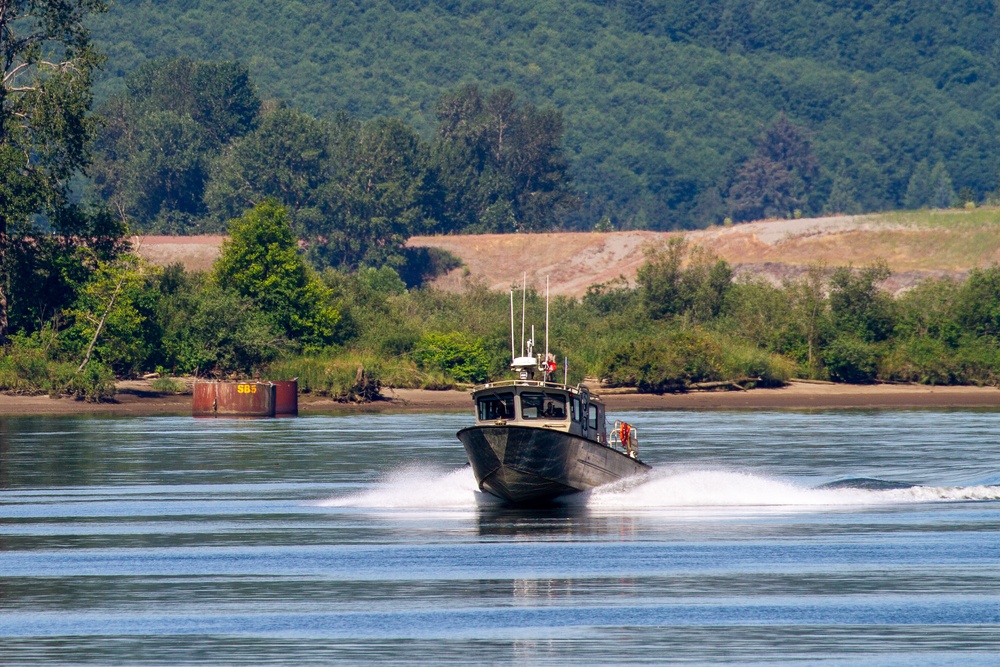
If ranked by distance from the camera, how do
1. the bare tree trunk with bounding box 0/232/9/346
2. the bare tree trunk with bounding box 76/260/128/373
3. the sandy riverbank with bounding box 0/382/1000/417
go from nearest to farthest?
the sandy riverbank with bounding box 0/382/1000/417, the bare tree trunk with bounding box 76/260/128/373, the bare tree trunk with bounding box 0/232/9/346

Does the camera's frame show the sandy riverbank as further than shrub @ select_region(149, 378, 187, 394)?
No

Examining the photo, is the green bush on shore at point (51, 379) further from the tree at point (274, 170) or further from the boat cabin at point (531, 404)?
the tree at point (274, 170)

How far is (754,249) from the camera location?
553ft

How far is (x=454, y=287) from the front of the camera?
Answer: 17350 cm

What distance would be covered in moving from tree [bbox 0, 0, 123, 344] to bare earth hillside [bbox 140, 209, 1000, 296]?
196 ft

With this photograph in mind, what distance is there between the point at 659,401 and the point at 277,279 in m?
25.6

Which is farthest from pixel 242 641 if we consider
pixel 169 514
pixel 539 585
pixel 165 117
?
pixel 165 117

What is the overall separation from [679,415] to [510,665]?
218 feet

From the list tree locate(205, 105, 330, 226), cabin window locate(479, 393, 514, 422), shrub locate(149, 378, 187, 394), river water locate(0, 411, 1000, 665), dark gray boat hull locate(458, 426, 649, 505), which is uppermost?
tree locate(205, 105, 330, 226)

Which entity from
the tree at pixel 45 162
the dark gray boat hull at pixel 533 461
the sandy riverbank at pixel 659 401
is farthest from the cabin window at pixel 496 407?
the tree at pixel 45 162

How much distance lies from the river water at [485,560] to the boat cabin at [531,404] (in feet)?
8.42

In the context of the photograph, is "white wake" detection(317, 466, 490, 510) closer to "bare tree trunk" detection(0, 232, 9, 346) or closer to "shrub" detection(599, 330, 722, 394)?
"shrub" detection(599, 330, 722, 394)

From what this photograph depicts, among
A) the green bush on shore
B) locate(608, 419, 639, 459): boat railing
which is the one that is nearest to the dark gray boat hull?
locate(608, 419, 639, 459): boat railing

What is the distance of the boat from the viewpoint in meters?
44.4
